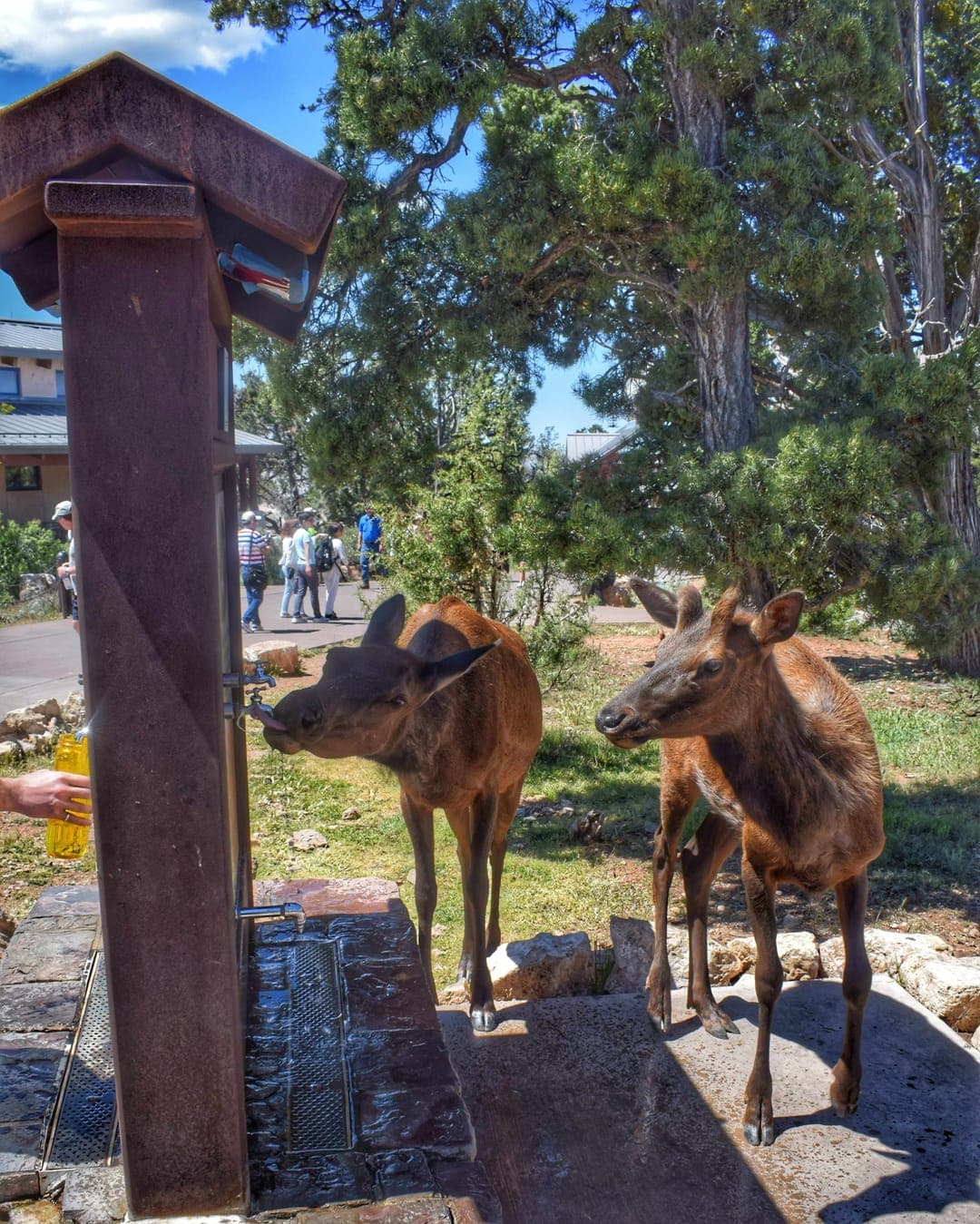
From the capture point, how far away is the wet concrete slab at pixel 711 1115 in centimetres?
405

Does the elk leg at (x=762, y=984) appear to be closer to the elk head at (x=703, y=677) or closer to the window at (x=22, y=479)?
the elk head at (x=703, y=677)

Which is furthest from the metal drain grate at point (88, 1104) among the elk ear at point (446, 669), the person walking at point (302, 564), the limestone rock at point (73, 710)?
the person walking at point (302, 564)

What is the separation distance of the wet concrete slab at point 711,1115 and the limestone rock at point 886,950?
292 millimetres

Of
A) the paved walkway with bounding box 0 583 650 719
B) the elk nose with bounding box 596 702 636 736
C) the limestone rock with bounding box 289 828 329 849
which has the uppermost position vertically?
the elk nose with bounding box 596 702 636 736

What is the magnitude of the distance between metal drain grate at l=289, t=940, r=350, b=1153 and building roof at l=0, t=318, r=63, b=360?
22.8 m

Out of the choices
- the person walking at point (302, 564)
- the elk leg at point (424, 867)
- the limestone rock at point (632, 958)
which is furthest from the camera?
the person walking at point (302, 564)

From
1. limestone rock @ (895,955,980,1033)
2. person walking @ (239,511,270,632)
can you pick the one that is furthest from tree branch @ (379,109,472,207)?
person walking @ (239,511,270,632)

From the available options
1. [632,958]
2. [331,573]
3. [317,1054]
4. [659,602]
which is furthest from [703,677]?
[331,573]

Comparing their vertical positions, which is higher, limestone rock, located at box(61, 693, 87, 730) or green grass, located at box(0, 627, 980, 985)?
limestone rock, located at box(61, 693, 87, 730)

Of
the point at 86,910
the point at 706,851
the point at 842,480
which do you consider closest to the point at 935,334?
the point at 842,480

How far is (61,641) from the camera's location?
18.0 m

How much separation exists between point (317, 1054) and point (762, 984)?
1.87 m

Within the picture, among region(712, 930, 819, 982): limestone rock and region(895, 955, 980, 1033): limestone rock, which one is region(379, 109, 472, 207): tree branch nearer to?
region(712, 930, 819, 982): limestone rock

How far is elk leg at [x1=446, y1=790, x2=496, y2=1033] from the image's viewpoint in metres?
5.34
